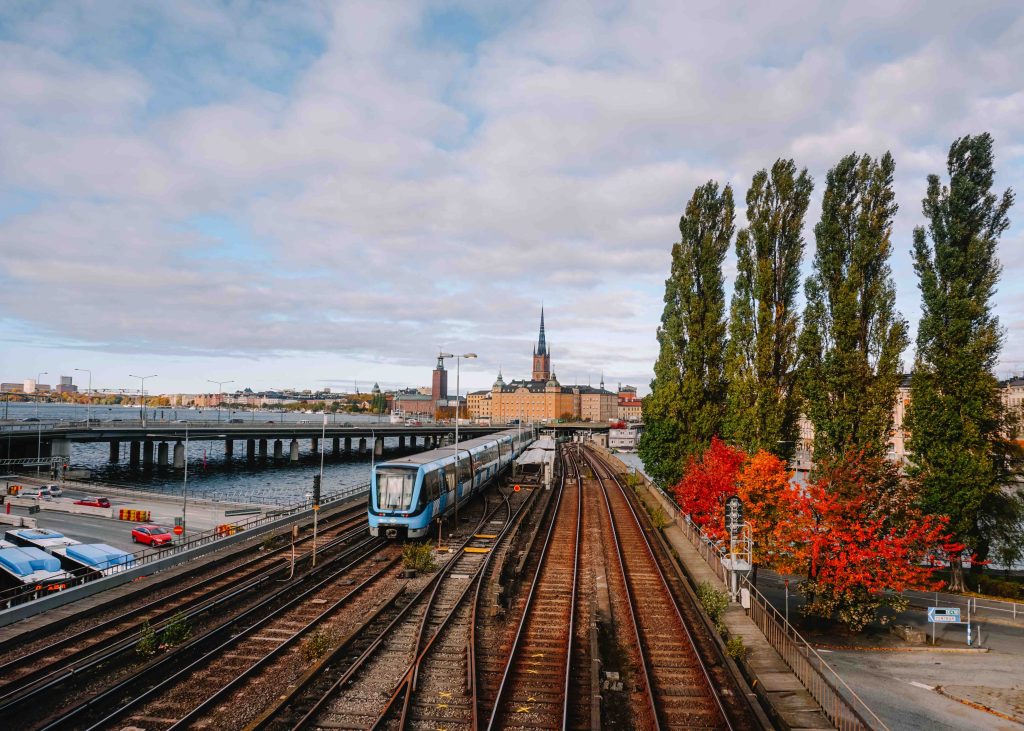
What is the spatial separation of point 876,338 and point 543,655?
23.7 meters

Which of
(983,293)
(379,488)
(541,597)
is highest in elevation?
(983,293)

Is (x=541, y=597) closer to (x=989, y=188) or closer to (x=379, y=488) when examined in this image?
(x=379, y=488)

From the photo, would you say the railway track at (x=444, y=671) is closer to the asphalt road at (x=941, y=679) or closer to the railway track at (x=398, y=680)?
the railway track at (x=398, y=680)

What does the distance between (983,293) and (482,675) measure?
28.0m

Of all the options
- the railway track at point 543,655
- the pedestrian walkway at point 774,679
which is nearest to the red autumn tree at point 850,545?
the pedestrian walkway at point 774,679

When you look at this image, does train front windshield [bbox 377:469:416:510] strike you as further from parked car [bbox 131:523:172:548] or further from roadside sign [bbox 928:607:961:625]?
roadside sign [bbox 928:607:961:625]

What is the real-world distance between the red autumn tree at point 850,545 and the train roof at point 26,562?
29627 mm

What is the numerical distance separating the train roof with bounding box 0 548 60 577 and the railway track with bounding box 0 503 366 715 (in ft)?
32.9

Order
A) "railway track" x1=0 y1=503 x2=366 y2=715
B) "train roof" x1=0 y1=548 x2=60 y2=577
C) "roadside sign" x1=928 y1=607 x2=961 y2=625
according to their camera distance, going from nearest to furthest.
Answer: "railway track" x1=0 y1=503 x2=366 y2=715 < "roadside sign" x1=928 y1=607 x2=961 y2=625 < "train roof" x1=0 y1=548 x2=60 y2=577

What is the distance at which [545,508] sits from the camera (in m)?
42.2

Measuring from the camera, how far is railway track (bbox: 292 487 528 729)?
1205 centimetres

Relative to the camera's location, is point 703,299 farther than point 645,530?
Yes


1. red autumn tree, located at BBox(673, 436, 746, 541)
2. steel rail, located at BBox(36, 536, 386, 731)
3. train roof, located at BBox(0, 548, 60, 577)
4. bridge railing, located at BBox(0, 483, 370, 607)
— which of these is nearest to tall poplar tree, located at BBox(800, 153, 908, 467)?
red autumn tree, located at BBox(673, 436, 746, 541)

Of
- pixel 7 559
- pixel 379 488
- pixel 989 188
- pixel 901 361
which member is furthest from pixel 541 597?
pixel 989 188
